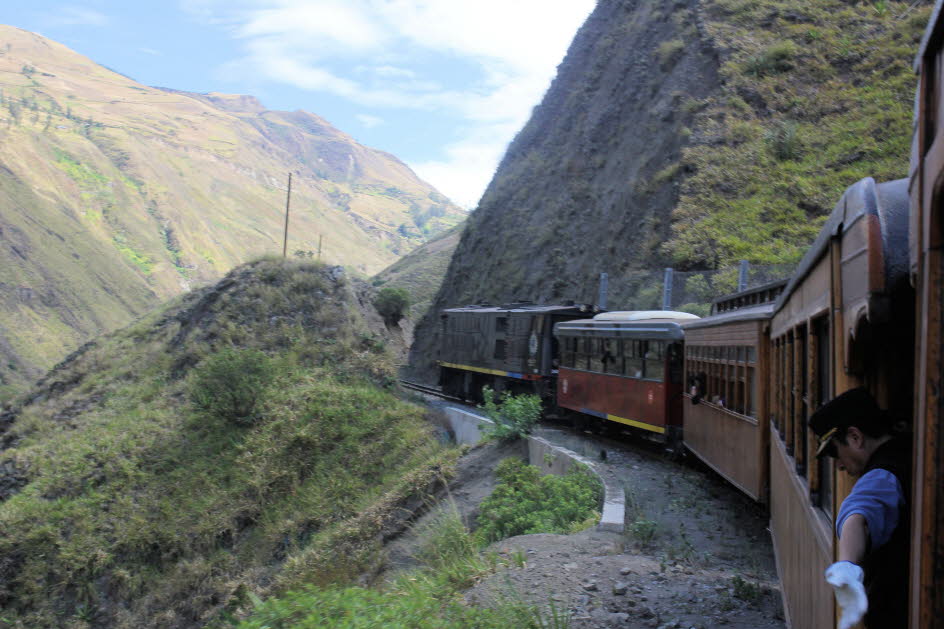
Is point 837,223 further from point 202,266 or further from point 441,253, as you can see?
point 202,266

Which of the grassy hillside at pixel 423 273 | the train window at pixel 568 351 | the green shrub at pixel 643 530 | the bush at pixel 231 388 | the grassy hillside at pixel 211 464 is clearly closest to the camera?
the green shrub at pixel 643 530

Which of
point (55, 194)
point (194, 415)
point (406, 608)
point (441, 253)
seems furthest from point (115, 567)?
point (55, 194)

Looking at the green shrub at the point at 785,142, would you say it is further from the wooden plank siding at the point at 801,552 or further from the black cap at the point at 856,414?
the black cap at the point at 856,414

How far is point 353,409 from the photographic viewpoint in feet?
78.0

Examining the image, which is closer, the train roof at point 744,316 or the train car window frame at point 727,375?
the train roof at point 744,316

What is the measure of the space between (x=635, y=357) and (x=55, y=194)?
90701 mm

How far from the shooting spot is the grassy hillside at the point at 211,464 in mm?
17453

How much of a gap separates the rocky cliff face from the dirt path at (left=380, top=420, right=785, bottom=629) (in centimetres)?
1426

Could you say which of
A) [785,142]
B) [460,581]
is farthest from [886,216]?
[785,142]

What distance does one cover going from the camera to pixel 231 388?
2375 cm

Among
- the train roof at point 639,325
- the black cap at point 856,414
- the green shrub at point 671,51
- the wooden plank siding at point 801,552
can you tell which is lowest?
the wooden plank siding at point 801,552

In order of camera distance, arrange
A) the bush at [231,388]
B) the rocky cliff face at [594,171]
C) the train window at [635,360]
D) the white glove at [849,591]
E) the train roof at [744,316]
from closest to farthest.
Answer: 1. the white glove at [849,591]
2. the train roof at [744,316]
3. the train window at [635,360]
4. the bush at [231,388]
5. the rocky cliff face at [594,171]

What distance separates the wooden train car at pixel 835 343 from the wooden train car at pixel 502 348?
15.0 meters

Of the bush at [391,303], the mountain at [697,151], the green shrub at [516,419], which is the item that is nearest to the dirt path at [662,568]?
the green shrub at [516,419]
